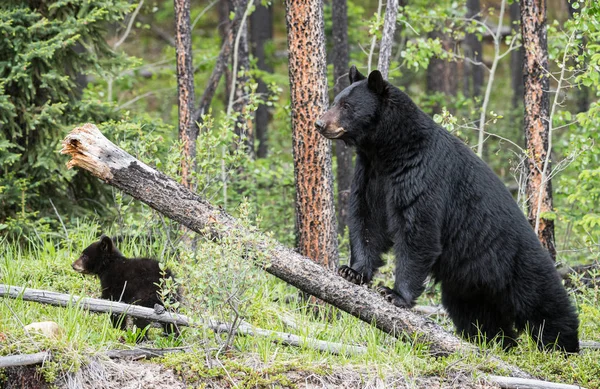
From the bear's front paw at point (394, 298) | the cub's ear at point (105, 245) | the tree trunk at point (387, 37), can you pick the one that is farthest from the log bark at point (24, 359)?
the tree trunk at point (387, 37)

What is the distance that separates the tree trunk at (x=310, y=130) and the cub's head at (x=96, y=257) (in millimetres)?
1782

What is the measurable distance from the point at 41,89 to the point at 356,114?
4.36m

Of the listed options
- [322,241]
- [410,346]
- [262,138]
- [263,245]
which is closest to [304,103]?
[322,241]

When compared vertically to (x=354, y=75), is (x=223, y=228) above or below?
below

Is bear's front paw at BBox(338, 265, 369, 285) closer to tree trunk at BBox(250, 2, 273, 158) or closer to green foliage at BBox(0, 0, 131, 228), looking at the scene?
green foliage at BBox(0, 0, 131, 228)

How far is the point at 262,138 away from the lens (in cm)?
1714

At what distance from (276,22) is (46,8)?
20949 mm

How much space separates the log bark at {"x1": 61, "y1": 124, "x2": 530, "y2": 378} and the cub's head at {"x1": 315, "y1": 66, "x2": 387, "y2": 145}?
1.08m

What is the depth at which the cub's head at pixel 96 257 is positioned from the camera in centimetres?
599

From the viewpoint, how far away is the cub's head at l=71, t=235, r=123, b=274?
5.99 m

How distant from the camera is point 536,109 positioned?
8.34 m

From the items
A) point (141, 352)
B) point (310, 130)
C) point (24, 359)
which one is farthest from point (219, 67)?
point (24, 359)

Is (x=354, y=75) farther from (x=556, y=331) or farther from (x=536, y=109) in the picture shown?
(x=536, y=109)

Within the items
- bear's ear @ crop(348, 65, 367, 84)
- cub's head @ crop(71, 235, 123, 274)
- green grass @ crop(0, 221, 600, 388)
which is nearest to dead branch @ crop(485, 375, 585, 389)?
green grass @ crop(0, 221, 600, 388)
